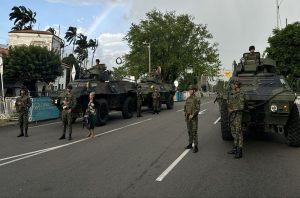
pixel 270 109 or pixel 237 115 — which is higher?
pixel 270 109

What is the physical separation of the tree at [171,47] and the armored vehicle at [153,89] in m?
28.2

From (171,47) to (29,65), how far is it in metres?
21.3

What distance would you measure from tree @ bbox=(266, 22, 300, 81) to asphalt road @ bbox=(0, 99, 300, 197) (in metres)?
26.2

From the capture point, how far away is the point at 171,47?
57469 mm

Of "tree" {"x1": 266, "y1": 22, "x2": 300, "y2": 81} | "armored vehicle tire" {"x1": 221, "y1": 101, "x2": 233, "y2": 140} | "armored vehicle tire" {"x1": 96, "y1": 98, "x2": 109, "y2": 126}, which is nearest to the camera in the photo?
"armored vehicle tire" {"x1": 221, "y1": 101, "x2": 233, "y2": 140}

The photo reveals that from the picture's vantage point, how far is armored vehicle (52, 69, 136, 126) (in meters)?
16.8

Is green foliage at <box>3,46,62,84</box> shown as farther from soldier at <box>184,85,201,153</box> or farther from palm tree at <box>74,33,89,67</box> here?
palm tree at <box>74,33,89,67</box>

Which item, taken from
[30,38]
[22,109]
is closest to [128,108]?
[22,109]

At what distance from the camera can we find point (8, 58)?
43.5 metres

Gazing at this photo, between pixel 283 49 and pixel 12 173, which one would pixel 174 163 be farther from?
pixel 283 49

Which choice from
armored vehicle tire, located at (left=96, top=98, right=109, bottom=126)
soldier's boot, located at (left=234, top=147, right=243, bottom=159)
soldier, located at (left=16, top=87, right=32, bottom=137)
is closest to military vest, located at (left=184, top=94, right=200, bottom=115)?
soldier's boot, located at (left=234, top=147, right=243, bottom=159)

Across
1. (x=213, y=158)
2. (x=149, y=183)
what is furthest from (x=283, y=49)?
(x=149, y=183)

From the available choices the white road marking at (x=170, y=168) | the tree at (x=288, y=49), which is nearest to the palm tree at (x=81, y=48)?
the tree at (x=288, y=49)

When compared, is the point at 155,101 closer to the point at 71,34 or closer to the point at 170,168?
the point at 170,168
